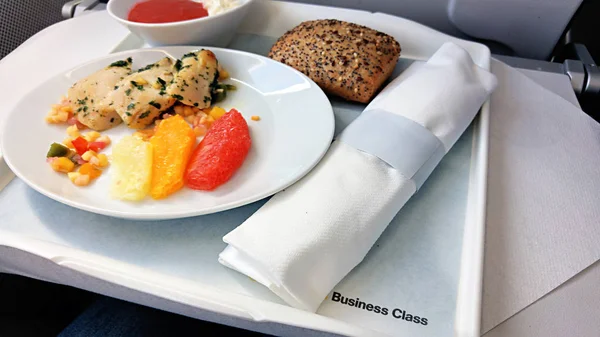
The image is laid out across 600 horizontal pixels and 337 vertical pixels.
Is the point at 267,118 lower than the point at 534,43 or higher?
lower

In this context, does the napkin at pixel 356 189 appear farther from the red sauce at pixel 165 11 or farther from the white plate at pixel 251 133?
the red sauce at pixel 165 11

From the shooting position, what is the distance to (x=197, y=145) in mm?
770

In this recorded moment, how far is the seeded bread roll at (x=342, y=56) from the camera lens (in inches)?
33.6

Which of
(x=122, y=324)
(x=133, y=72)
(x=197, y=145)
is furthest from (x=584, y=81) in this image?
(x=122, y=324)

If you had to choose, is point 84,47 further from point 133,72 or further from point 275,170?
point 275,170

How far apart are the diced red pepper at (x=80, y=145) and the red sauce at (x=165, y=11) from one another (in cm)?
31

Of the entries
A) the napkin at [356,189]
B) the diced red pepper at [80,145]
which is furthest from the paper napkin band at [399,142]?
the diced red pepper at [80,145]

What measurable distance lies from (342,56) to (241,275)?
45 centimetres

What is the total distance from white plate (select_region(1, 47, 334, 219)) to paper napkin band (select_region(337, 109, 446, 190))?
0.05 m

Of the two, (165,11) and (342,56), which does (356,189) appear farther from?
(165,11)

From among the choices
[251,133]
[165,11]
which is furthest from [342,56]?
[165,11]

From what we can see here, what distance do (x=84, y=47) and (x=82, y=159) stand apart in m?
0.40

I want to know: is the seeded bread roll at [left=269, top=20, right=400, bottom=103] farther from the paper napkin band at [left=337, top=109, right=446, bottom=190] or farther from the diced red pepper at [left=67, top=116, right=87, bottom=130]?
the diced red pepper at [left=67, top=116, right=87, bottom=130]

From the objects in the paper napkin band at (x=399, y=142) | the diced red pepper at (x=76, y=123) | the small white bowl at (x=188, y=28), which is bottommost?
the diced red pepper at (x=76, y=123)
